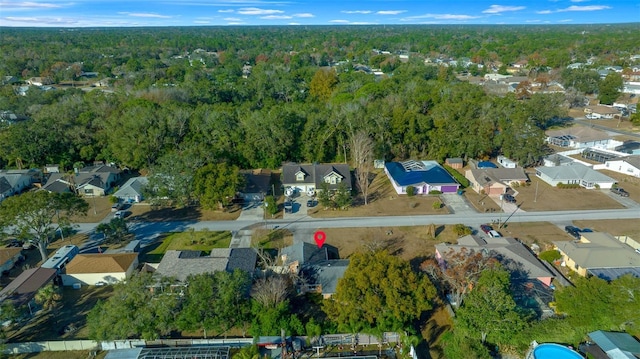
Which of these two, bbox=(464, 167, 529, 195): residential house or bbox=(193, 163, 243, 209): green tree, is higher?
bbox=(193, 163, 243, 209): green tree

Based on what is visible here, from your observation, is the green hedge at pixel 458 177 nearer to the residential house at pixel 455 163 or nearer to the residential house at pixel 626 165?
the residential house at pixel 455 163

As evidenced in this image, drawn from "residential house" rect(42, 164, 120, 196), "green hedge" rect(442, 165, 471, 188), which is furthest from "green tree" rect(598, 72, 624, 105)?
"residential house" rect(42, 164, 120, 196)

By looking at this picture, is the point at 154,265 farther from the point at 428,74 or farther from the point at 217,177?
the point at 428,74

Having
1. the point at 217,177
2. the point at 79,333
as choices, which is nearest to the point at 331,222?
the point at 217,177

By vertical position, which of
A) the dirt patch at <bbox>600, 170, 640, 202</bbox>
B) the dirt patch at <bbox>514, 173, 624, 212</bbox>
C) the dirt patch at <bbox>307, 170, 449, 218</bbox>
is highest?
the dirt patch at <bbox>600, 170, 640, 202</bbox>

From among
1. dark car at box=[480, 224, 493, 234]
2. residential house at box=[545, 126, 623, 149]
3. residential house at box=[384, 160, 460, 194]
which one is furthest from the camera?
residential house at box=[545, 126, 623, 149]

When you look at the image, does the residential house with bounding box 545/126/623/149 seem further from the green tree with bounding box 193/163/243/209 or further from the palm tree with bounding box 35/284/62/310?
the palm tree with bounding box 35/284/62/310
